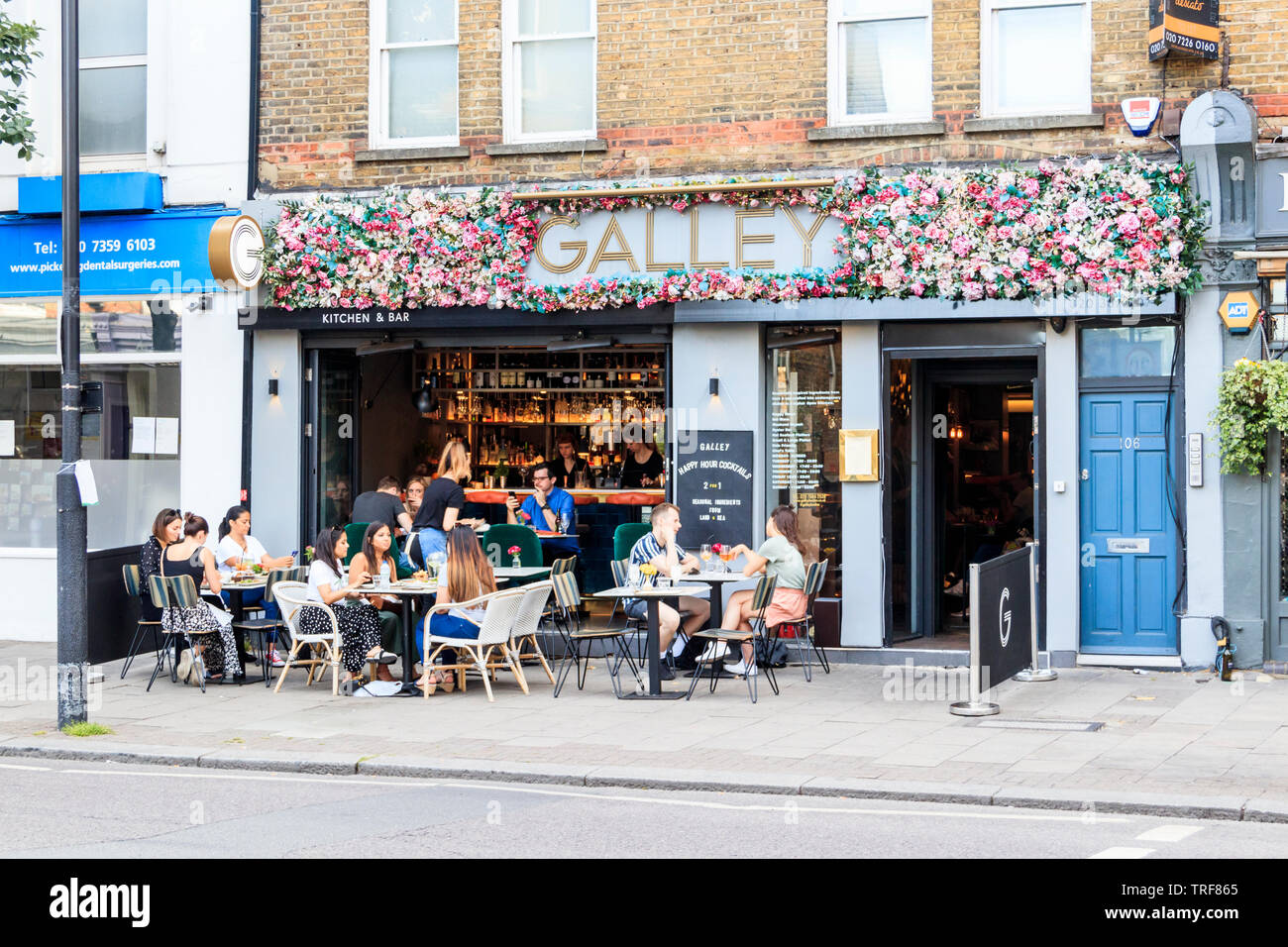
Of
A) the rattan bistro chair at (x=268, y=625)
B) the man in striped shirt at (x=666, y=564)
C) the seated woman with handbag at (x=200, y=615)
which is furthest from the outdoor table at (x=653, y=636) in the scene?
the seated woman with handbag at (x=200, y=615)

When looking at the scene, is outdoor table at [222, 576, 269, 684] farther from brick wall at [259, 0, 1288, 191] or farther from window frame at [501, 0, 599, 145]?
window frame at [501, 0, 599, 145]

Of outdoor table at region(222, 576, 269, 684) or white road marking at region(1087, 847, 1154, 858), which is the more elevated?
outdoor table at region(222, 576, 269, 684)

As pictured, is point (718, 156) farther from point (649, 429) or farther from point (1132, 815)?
point (1132, 815)

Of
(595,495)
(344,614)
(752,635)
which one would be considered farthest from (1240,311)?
(344,614)

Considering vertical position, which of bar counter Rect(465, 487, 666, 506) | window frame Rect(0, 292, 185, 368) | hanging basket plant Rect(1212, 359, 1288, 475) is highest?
window frame Rect(0, 292, 185, 368)

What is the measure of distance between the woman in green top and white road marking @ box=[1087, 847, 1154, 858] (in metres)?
5.99

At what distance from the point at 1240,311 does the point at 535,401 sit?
8.24 meters

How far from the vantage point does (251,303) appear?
15.6 metres

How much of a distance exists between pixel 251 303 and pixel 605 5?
4.64 metres

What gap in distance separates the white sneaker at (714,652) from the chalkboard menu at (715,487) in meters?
1.49

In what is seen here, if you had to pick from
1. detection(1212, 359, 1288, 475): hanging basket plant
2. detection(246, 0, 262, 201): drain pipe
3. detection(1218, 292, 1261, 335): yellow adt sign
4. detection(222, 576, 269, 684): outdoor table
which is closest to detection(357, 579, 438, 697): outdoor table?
detection(222, 576, 269, 684): outdoor table

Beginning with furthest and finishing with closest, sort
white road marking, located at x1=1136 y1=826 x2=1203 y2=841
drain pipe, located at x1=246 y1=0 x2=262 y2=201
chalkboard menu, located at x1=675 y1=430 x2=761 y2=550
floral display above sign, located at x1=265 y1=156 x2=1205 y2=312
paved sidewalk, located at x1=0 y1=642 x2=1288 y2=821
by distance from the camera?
1. drain pipe, located at x1=246 y1=0 x2=262 y2=201
2. chalkboard menu, located at x1=675 y1=430 x2=761 y2=550
3. floral display above sign, located at x1=265 y1=156 x2=1205 y2=312
4. paved sidewalk, located at x1=0 y1=642 x2=1288 y2=821
5. white road marking, located at x1=1136 y1=826 x2=1203 y2=841

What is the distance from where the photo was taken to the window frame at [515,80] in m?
15.0

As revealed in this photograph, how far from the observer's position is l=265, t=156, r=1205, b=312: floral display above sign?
13.2 meters
